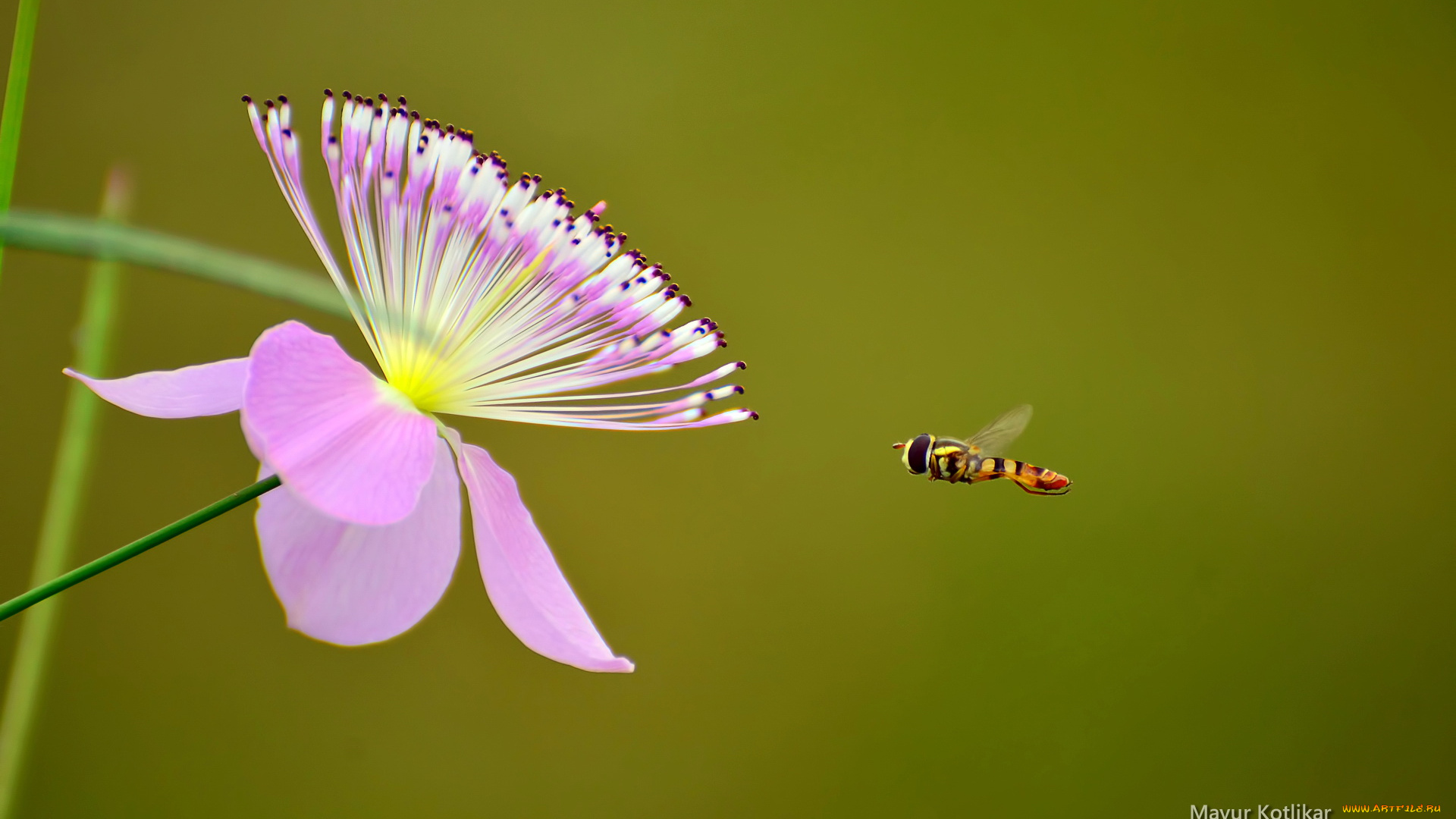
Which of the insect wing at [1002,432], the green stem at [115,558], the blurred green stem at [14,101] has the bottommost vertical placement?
the green stem at [115,558]

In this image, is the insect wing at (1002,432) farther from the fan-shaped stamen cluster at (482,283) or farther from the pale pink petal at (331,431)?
the pale pink petal at (331,431)

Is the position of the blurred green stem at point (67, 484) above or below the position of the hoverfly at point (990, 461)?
below

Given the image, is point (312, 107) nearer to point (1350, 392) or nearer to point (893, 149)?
point (893, 149)

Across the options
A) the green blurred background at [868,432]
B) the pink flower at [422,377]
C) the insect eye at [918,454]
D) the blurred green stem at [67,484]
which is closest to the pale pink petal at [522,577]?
the pink flower at [422,377]

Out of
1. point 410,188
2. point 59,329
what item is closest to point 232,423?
point 59,329

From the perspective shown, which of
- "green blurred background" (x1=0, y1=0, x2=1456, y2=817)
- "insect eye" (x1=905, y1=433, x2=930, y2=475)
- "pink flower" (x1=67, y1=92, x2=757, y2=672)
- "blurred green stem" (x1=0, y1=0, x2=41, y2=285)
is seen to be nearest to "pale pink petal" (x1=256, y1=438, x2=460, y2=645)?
"pink flower" (x1=67, y1=92, x2=757, y2=672)

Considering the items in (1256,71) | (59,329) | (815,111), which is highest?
(1256,71)
